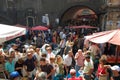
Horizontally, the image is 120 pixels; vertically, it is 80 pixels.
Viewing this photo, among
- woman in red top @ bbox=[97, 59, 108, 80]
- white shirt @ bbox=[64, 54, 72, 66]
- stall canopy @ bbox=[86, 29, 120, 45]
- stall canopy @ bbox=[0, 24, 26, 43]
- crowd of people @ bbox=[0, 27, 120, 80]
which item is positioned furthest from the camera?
white shirt @ bbox=[64, 54, 72, 66]

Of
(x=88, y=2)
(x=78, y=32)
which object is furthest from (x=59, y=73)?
(x=88, y=2)

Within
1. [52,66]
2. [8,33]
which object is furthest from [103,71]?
[8,33]

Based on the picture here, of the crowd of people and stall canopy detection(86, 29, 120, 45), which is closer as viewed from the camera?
the crowd of people

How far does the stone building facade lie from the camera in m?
38.7

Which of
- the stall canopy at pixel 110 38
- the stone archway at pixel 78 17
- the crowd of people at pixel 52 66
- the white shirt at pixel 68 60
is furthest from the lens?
the stone archway at pixel 78 17

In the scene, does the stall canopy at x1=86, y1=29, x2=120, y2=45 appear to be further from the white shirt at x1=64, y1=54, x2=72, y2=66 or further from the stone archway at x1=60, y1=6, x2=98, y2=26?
the stone archway at x1=60, y1=6, x2=98, y2=26

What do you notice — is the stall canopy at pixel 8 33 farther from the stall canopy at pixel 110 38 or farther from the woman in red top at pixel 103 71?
the stall canopy at pixel 110 38

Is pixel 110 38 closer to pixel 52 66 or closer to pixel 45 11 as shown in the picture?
pixel 52 66

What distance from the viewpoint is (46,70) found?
12055mm

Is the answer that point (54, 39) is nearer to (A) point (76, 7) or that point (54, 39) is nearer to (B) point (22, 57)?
(A) point (76, 7)

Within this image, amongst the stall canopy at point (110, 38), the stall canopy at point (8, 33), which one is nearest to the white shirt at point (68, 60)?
the stall canopy at point (110, 38)

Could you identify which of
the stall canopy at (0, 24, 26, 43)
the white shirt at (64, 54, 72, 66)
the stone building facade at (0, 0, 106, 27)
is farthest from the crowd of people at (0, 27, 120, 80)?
the stone building facade at (0, 0, 106, 27)

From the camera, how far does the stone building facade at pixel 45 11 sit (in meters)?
38.7

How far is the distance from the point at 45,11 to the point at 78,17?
18.4 feet
